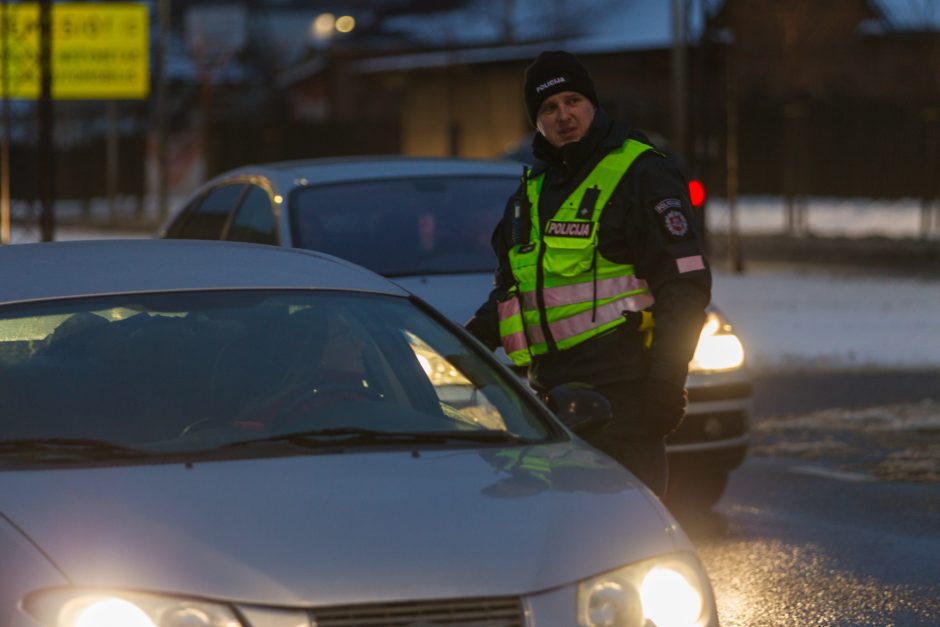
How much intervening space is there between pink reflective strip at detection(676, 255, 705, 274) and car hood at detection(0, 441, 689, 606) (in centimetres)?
123

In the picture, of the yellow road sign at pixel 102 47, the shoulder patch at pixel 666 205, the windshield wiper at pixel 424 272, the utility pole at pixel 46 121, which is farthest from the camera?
the yellow road sign at pixel 102 47

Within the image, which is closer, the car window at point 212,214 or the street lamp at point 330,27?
the car window at point 212,214

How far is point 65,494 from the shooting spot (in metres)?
4.20

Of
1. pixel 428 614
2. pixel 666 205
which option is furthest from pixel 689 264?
pixel 428 614

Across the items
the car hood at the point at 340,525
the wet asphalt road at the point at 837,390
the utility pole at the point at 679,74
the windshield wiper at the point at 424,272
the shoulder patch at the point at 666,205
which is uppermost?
the utility pole at the point at 679,74

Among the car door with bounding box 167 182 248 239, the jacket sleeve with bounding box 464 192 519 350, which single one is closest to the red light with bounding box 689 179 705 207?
the car door with bounding box 167 182 248 239

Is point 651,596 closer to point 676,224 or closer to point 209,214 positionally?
point 676,224

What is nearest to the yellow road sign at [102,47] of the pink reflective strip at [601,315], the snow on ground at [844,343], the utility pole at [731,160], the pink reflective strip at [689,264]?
the snow on ground at [844,343]

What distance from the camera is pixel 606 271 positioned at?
591 cm

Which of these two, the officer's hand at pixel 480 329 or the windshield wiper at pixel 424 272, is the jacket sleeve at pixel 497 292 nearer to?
the officer's hand at pixel 480 329

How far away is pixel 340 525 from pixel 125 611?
0.50 meters

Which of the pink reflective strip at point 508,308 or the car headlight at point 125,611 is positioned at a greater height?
the pink reflective strip at point 508,308

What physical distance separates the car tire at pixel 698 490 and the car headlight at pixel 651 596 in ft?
13.7

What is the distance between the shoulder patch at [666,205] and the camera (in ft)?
19.0
